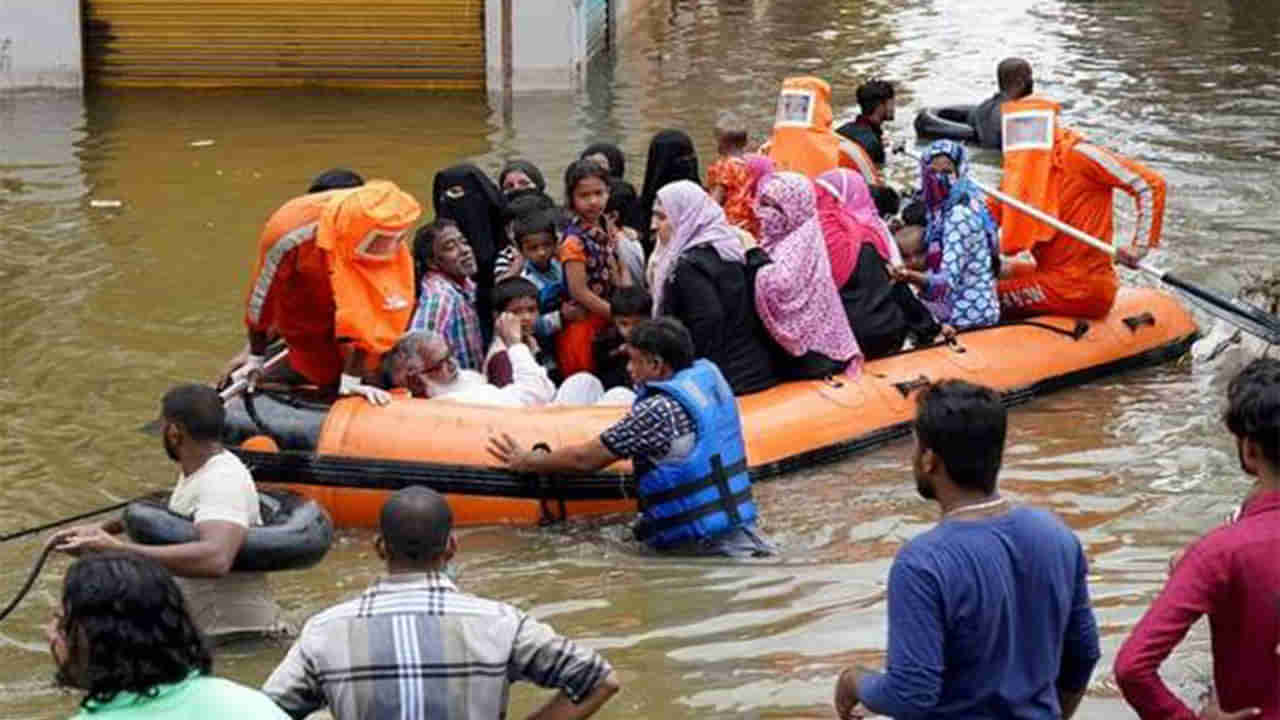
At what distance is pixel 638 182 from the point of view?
16.2 meters

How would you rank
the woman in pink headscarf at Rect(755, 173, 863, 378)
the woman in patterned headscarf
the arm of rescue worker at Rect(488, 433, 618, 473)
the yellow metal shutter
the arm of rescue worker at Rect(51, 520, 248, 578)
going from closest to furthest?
the arm of rescue worker at Rect(51, 520, 248, 578)
the arm of rescue worker at Rect(488, 433, 618, 473)
the woman in pink headscarf at Rect(755, 173, 863, 378)
the woman in patterned headscarf
the yellow metal shutter

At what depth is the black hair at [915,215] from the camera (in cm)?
1123

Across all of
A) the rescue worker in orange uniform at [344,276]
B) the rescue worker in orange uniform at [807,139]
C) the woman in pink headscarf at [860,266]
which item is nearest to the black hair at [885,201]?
the rescue worker in orange uniform at [807,139]

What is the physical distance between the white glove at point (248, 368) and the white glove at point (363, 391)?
401mm

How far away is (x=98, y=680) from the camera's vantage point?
3553 mm

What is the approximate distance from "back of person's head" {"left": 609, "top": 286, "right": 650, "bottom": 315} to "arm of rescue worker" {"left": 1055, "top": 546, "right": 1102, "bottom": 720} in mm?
4317

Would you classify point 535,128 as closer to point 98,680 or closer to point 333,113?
point 333,113

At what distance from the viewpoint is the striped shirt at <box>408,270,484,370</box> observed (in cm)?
901

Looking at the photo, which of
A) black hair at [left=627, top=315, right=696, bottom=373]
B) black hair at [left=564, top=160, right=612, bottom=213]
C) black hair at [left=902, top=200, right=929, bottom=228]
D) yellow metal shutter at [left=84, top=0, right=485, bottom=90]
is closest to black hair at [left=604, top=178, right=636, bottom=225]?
black hair at [left=564, top=160, right=612, bottom=213]

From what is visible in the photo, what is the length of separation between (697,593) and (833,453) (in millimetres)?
1834

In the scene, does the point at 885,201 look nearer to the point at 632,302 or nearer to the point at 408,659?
the point at 632,302

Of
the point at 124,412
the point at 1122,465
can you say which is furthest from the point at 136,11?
the point at 1122,465

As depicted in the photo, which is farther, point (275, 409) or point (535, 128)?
point (535, 128)

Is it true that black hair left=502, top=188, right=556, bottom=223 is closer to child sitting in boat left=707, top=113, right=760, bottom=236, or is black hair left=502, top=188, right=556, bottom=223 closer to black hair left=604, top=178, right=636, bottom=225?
black hair left=604, top=178, right=636, bottom=225
